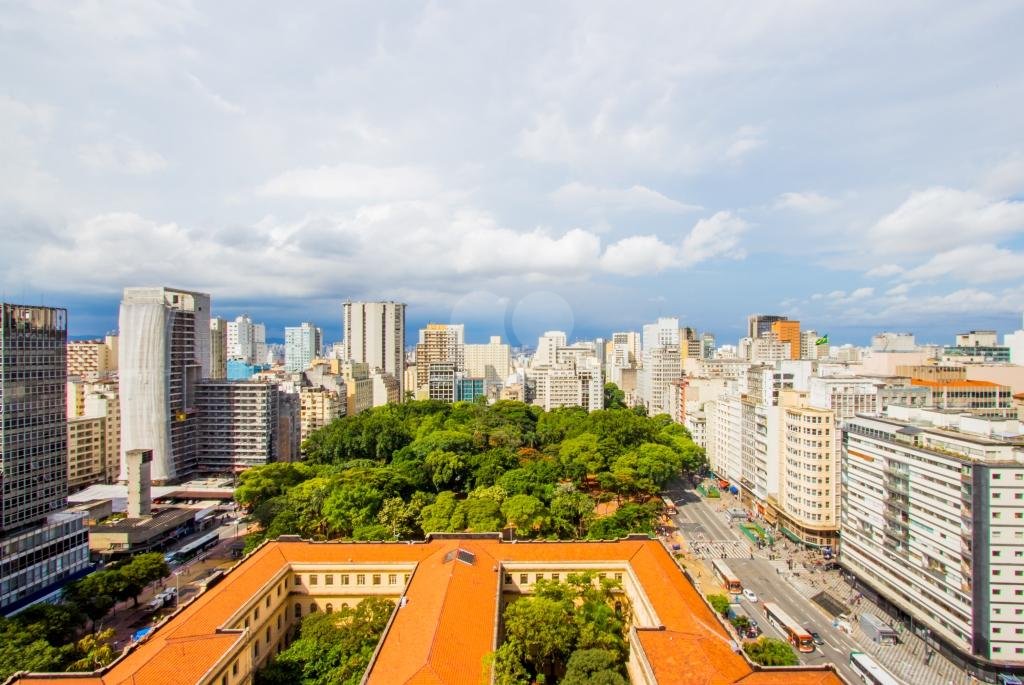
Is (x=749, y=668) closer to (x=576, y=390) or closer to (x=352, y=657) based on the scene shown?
(x=352, y=657)

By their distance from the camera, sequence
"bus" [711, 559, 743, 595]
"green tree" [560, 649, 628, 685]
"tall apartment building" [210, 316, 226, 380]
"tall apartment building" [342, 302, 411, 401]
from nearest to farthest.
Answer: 1. "green tree" [560, 649, 628, 685]
2. "bus" [711, 559, 743, 595]
3. "tall apartment building" [210, 316, 226, 380]
4. "tall apartment building" [342, 302, 411, 401]

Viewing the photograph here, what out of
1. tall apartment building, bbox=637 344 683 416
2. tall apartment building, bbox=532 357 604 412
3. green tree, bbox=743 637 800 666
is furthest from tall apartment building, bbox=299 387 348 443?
green tree, bbox=743 637 800 666

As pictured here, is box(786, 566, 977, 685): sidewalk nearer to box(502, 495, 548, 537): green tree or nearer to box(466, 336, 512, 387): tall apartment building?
box(502, 495, 548, 537): green tree

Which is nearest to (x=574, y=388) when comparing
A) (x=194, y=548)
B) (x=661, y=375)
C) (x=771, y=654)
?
(x=661, y=375)

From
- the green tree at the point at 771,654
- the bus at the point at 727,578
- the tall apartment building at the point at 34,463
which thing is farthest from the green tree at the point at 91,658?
the bus at the point at 727,578

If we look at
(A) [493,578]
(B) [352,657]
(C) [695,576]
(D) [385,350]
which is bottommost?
(C) [695,576]

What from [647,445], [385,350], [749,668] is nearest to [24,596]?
[749,668]
